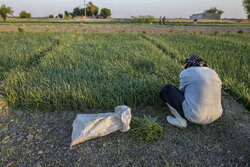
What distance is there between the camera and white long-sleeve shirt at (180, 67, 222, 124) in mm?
1795

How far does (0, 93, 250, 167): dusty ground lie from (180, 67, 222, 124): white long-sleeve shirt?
0.27m

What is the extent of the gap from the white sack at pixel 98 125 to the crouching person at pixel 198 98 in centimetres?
60

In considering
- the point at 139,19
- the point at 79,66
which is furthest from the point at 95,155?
the point at 139,19

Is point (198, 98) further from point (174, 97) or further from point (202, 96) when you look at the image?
point (174, 97)

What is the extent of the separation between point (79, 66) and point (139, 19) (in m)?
32.2

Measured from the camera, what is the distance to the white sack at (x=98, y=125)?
1.77 meters

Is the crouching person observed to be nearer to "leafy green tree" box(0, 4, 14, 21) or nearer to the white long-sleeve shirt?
the white long-sleeve shirt

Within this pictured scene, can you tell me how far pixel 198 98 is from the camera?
181cm

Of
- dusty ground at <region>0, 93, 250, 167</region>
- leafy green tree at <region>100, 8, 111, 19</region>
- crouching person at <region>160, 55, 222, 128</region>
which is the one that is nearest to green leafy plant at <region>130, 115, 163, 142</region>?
dusty ground at <region>0, 93, 250, 167</region>

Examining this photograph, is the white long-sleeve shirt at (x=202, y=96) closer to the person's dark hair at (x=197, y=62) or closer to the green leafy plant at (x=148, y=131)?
the person's dark hair at (x=197, y=62)

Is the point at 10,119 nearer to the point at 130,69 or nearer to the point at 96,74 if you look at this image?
the point at 96,74

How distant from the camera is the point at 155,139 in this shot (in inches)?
74.9

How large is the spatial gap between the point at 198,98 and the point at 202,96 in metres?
0.04

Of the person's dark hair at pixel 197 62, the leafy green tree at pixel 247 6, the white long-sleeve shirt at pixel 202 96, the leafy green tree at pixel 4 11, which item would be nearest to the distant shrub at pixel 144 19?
the leafy green tree at pixel 247 6
